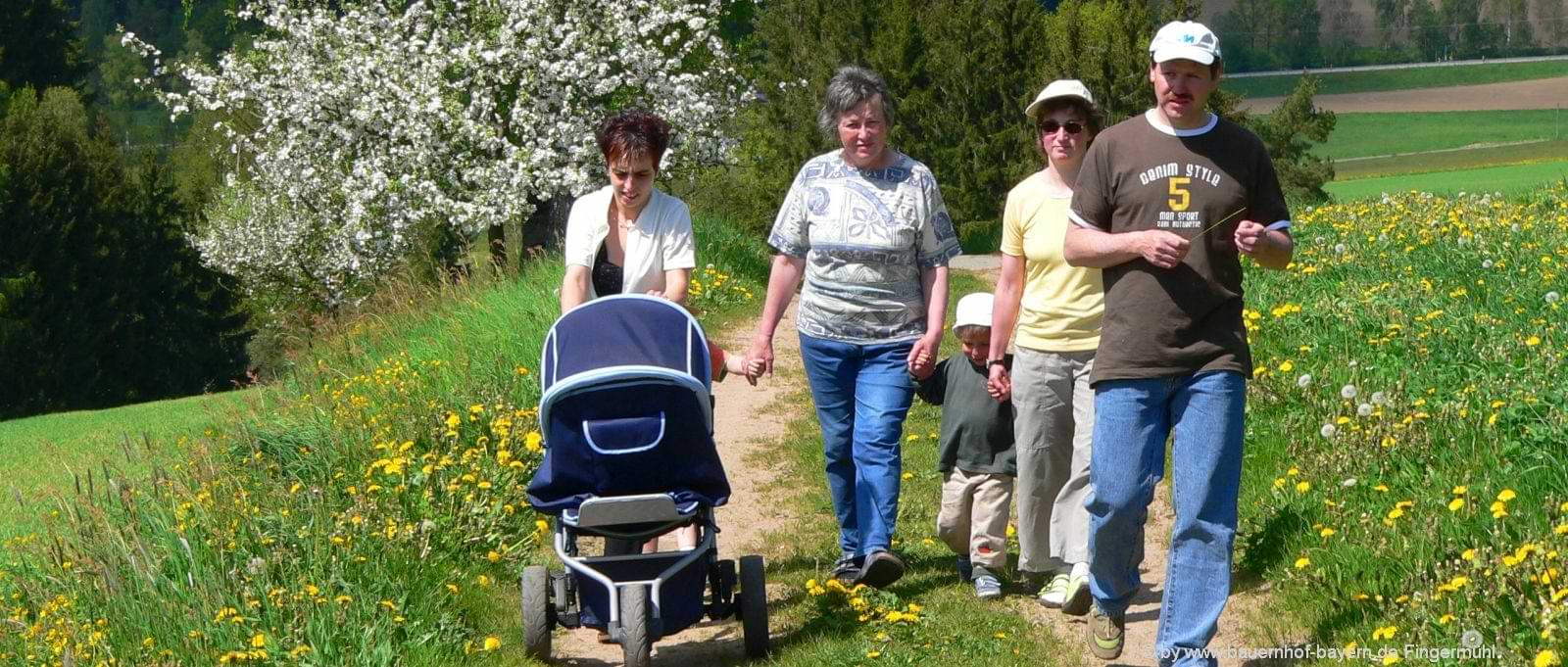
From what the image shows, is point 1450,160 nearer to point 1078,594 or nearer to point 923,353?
point 923,353

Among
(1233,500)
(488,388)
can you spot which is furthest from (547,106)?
(1233,500)

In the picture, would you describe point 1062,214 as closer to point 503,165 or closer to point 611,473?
point 611,473

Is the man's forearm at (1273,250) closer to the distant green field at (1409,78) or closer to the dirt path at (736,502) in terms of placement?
the dirt path at (736,502)

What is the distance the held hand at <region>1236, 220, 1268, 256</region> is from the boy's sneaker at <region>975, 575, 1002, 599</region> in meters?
2.06

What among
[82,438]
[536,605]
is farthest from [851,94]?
[82,438]

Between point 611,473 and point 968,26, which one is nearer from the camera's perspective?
point 611,473

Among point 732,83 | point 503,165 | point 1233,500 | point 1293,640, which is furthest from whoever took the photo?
point 732,83

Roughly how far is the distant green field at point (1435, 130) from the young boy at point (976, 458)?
199 ft

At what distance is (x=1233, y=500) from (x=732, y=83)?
69.0 feet

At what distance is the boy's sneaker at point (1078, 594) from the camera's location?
5.52 m

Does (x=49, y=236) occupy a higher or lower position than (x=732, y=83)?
lower

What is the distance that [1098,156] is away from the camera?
4723 millimetres

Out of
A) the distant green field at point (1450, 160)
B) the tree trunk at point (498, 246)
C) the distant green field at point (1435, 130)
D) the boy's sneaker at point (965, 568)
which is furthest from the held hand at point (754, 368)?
the distant green field at point (1435, 130)

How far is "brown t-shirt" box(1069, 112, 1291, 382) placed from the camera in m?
4.57
